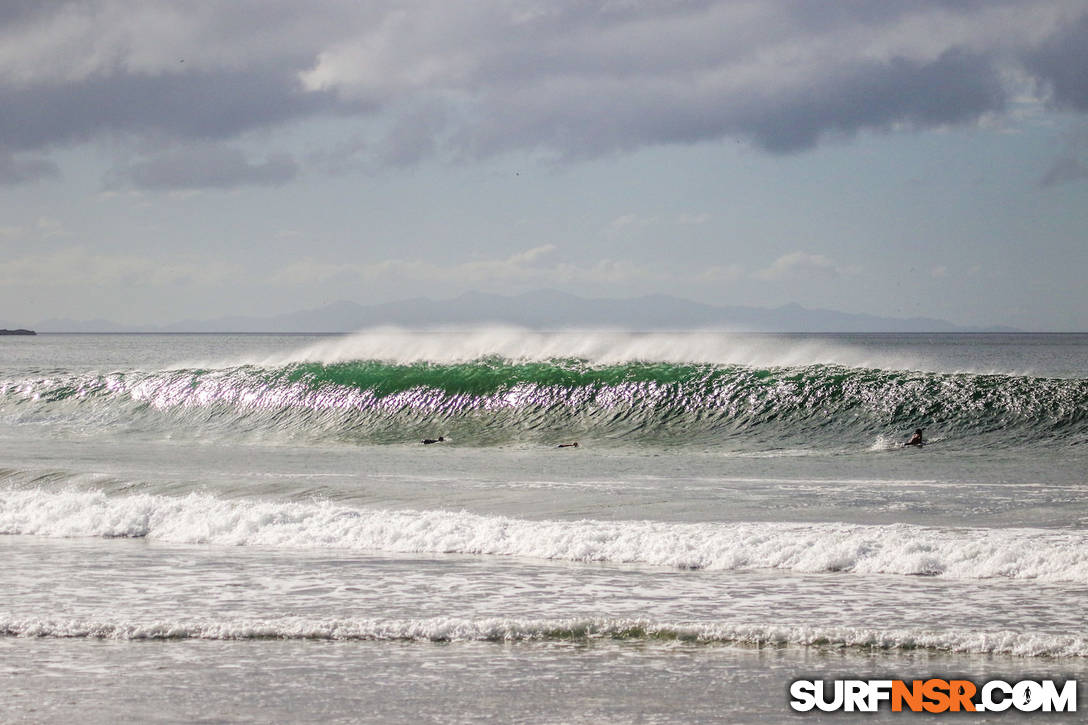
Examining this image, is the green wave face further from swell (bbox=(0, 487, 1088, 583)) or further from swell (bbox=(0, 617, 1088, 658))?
swell (bbox=(0, 617, 1088, 658))

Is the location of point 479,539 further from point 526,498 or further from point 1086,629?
point 1086,629

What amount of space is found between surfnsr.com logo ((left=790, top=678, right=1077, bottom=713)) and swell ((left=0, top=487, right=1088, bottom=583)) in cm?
317

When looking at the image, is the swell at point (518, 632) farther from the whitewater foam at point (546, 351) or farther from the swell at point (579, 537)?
the whitewater foam at point (546, 351)

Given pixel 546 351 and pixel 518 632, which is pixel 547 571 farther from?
pixel 546 351

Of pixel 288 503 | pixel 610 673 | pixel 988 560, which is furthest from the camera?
pixel 288 503

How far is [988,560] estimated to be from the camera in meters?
9.56

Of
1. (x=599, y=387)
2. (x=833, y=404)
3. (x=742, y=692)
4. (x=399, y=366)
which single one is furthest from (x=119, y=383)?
(x=742, y=692)

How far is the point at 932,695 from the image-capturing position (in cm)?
624

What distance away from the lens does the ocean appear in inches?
256

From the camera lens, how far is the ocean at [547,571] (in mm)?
6492

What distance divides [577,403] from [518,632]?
20.6m

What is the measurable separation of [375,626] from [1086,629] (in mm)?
4977

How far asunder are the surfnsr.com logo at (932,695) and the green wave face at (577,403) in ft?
54.1

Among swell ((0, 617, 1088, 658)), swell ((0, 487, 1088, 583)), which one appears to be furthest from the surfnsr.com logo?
swell ((0, 487, 1088, 583))
